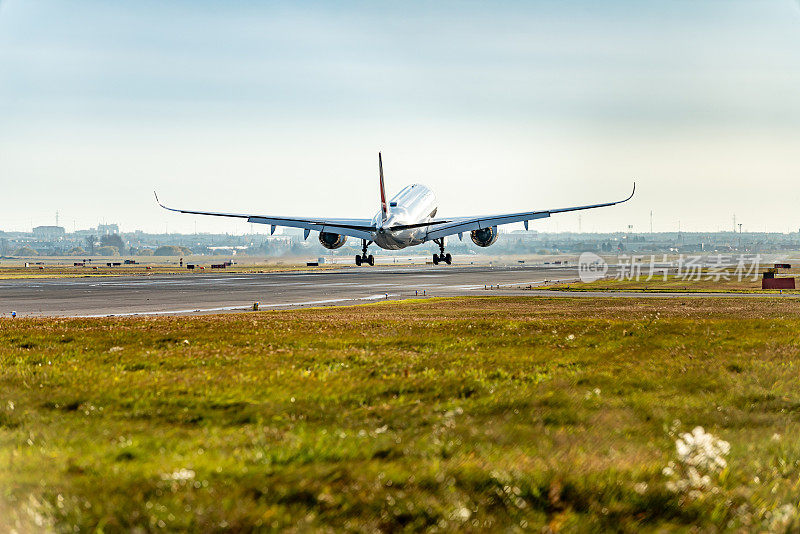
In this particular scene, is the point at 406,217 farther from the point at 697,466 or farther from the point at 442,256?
the point at 697,466

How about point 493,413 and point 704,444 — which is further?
point 493,413

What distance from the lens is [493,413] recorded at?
1137cm

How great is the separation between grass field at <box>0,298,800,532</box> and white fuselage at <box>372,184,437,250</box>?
63.6 metres

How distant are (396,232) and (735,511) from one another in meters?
75.2

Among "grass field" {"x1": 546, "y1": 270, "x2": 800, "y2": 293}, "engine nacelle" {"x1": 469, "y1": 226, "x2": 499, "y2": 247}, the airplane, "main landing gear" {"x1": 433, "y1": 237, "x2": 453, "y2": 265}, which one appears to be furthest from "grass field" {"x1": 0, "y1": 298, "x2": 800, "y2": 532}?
"main landing gear" {"x1": 433, "y1": 237, "x2": 453, "y2": 265}

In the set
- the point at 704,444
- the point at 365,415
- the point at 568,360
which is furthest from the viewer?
the point at 568,360

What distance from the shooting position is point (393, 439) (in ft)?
31.4

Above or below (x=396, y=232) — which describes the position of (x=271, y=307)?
below

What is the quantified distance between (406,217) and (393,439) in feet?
253

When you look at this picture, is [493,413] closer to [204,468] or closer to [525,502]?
[525,502]

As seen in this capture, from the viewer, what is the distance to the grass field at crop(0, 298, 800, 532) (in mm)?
7199

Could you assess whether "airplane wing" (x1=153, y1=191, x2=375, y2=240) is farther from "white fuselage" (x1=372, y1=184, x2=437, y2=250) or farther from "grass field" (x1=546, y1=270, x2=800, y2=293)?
"grass field" (x1=546, y1=270, x2=800, y2=293)

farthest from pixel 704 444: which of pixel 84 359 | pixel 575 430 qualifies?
pixel 84 359

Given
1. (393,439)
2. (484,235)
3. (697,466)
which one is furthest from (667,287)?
(393,439)
